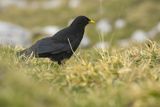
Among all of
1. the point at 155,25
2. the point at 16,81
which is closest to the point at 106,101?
the point at 16,81

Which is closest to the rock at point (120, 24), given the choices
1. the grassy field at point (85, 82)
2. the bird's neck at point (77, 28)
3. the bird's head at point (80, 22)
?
the bird's head at point (80, 22)

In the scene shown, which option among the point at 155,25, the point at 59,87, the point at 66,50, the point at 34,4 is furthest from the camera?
the point at 34,4

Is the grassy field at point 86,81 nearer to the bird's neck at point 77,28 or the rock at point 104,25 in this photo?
the bird's neck at point 77,28

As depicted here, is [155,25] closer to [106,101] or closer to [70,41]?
[70,41]

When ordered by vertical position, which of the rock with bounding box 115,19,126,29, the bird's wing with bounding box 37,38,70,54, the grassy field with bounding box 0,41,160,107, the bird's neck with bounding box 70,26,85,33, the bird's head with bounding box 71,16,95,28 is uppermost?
the rock with bounding box 115,19,126,29

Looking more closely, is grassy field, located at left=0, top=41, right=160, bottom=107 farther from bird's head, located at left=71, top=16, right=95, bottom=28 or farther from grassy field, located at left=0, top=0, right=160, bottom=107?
bird's head, located at left=71, top=16, right=95, bottom=28

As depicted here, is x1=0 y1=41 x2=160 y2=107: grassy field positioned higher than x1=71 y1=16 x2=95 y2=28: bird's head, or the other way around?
x1=71 y1=16 x2=95 y2=28: bird's head

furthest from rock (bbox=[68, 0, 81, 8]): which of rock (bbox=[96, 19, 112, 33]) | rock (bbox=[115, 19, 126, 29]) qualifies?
rock (bbox=[115, 19, 126, 29])

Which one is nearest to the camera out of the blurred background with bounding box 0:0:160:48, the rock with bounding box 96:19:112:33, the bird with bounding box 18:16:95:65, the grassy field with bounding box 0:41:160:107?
the grassy field with bounding box 0:41:160:107
